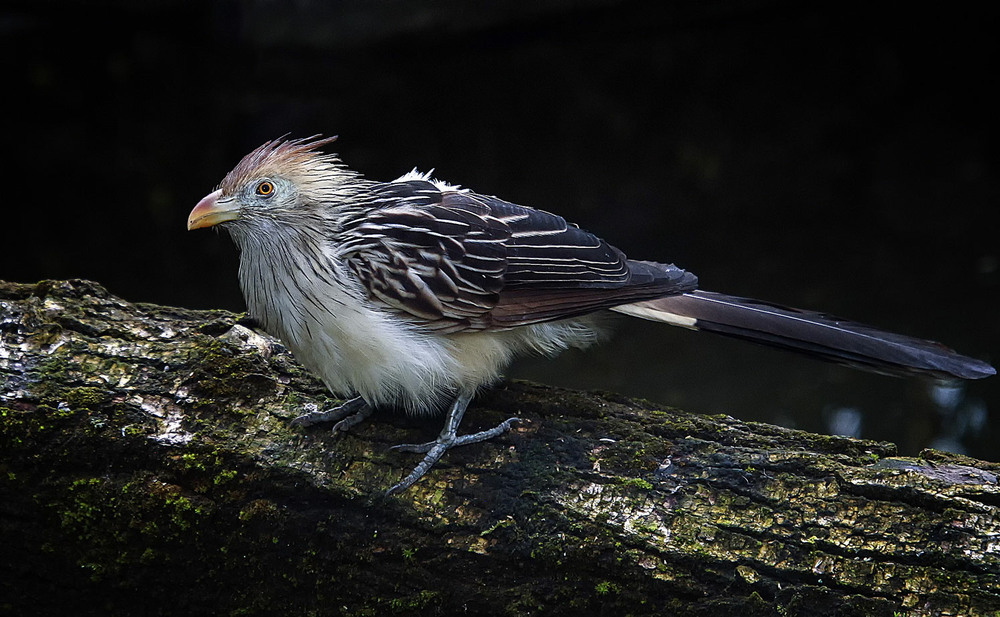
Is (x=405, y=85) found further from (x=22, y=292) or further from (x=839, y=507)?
(x=839, y=507)

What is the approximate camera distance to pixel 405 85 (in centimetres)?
677

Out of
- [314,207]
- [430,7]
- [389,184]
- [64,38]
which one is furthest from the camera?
[64,38]

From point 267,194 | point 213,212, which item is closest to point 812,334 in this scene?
point 267,194

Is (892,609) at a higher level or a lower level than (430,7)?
lower

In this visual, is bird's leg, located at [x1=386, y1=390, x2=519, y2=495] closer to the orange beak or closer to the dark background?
the orange beak

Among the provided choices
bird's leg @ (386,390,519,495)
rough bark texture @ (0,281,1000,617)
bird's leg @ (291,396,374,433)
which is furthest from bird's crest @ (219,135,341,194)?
bird's leg @ (386,390,519,495)

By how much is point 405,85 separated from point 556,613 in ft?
16.2

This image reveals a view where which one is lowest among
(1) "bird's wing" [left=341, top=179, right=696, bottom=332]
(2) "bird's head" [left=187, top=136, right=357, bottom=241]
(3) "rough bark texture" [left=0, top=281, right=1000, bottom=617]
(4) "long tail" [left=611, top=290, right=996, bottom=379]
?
(3) "rough bark texture" [left=0, top=281, right=1000, bottom=617]

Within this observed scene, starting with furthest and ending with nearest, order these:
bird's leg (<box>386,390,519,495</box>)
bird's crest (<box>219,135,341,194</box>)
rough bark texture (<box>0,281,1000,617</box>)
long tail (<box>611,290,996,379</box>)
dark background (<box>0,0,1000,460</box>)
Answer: dark background (<box>0,0,1000,460</box>) → bird's crest (<box>219,135,341,194</box>) → long tail (<box>611,290,996,379</box>) → bird's leg (<box>386,390,519,495</box>) → rough bark texture (<box>0,281,1000,617</box>)

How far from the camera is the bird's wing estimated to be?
301cm

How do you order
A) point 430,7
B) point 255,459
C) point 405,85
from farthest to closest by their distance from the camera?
point 405,85
point 430,7
point 255,459

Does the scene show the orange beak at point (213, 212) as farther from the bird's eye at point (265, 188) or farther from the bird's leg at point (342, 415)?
the bird's leg at point (342, 415)

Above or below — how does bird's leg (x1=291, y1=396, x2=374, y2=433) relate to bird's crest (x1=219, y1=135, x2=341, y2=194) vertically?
below

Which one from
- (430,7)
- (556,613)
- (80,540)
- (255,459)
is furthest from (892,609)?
(430,7)
